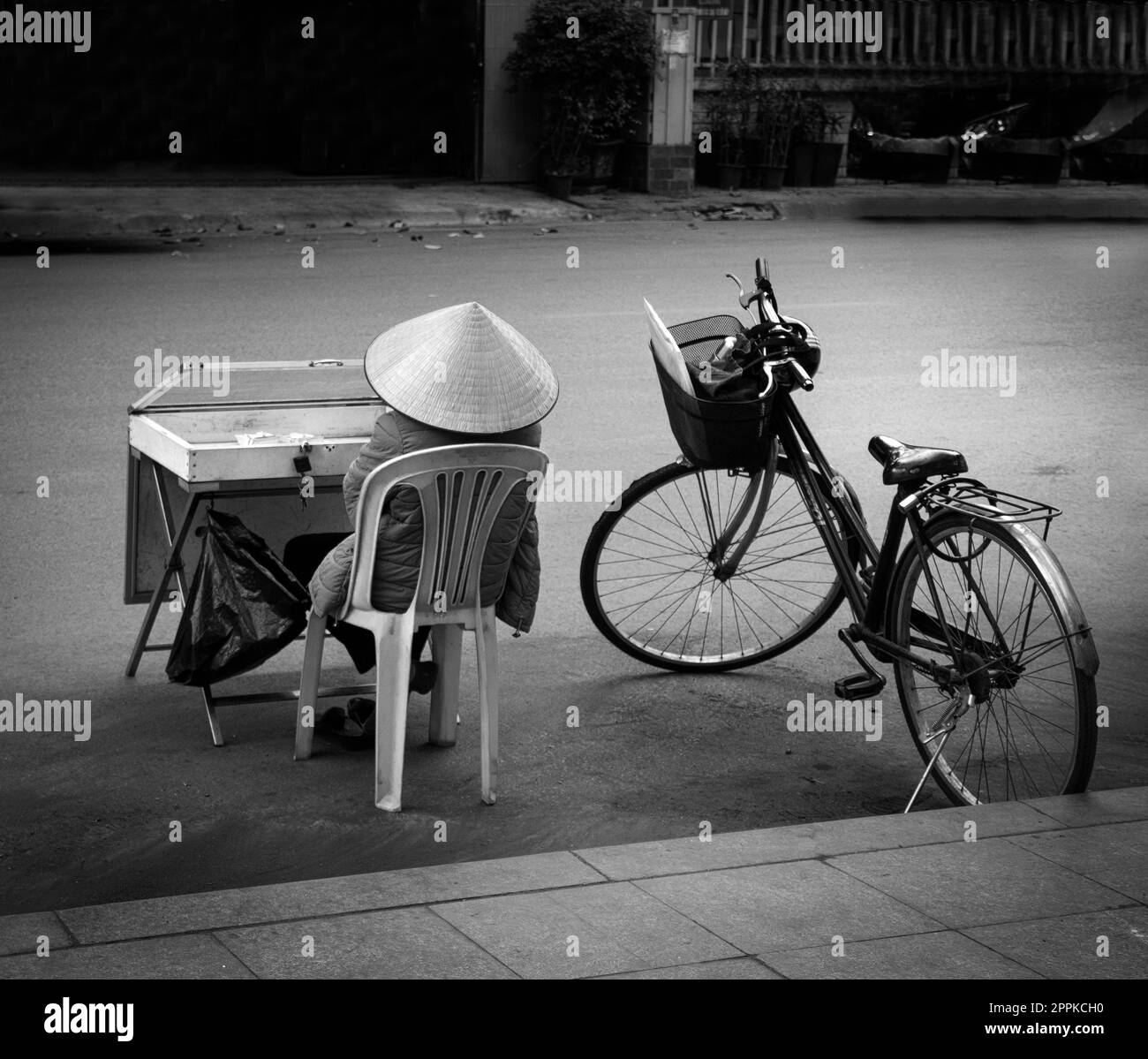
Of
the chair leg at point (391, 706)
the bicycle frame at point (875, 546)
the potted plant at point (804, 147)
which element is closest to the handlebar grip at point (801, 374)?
the bicycle frame at point (875, 546)

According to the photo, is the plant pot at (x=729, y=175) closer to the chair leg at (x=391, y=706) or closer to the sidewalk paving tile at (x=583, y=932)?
the chair leg at (x=391, y=706)

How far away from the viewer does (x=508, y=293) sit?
43.7ft

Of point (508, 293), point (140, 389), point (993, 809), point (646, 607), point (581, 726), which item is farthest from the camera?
point (508, 293)

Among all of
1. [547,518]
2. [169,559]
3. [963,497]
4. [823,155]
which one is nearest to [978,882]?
[963,497]

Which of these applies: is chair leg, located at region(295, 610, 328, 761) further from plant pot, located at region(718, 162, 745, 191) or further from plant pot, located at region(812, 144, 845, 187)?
plant pot, located at region(812, 144, 845, 187)

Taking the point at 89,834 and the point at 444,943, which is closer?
the point at 444,943

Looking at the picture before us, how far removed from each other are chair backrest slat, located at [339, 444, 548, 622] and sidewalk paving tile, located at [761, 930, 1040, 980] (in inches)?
63.1

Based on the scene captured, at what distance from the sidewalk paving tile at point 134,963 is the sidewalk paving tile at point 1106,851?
205 centimetres

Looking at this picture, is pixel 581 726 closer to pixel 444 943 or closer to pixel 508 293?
pixel 444 943

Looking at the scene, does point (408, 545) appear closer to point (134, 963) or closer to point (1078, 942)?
point (134, 963)

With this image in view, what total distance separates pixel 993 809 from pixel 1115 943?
2.84 feet

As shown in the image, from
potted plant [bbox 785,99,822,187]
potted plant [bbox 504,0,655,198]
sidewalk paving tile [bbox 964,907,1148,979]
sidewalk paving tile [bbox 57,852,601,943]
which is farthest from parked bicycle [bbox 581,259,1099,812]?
potted plant [bbox 785,99,822,187]

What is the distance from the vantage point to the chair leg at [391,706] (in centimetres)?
478

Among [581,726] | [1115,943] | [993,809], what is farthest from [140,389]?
[1115,943]
